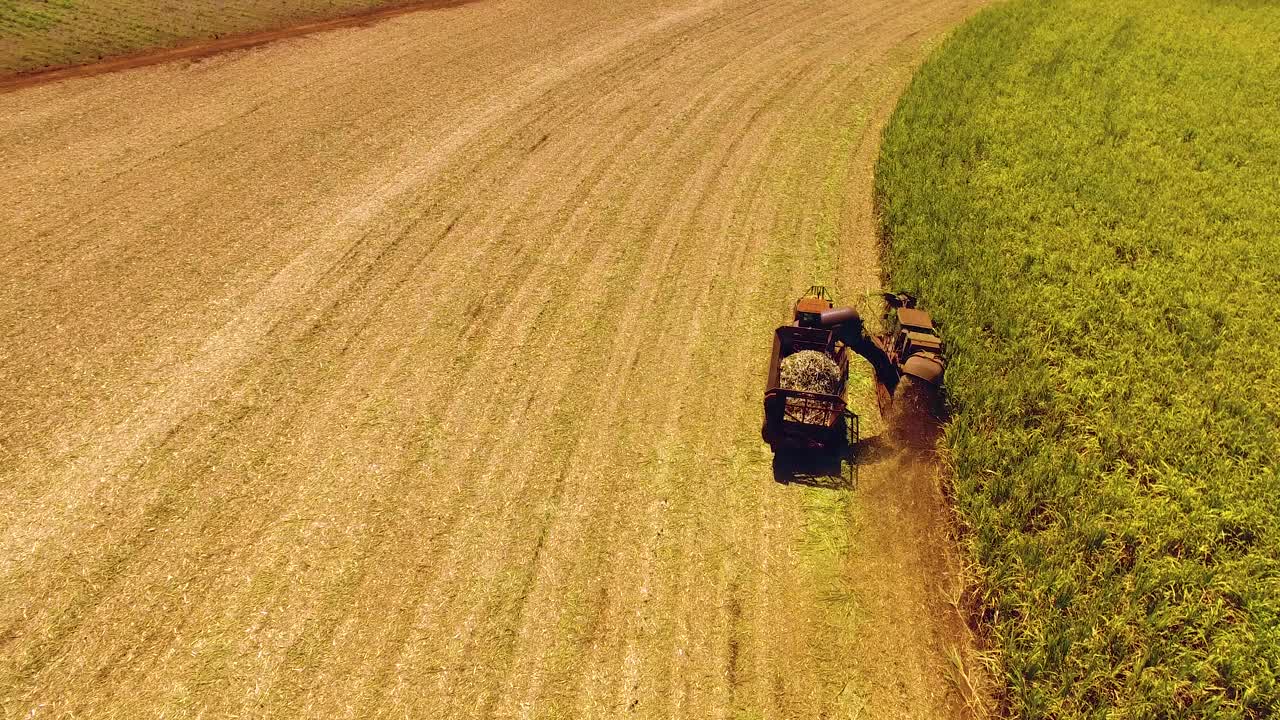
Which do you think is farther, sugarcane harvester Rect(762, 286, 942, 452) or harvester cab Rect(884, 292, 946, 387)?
harvester cab Rect(884, 292, 946, 387)

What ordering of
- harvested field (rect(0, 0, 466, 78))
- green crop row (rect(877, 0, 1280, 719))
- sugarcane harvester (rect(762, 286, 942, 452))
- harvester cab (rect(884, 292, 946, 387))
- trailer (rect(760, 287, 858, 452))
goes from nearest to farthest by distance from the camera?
green crop row (rect(877, 0, 1280, 719)), trailer (rect(760, 287, 858, 452)), sugarcane harvester (rect(762, 286, 942, 452)), harvester cab (rect(884, 292, 946, 387)), harvested field (rect(0, 0, 466, 78))

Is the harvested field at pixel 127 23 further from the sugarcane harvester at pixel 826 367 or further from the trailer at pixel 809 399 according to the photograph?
the sugarcane harvester at pixel 826 367

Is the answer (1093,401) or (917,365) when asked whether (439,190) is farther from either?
(1093,401)

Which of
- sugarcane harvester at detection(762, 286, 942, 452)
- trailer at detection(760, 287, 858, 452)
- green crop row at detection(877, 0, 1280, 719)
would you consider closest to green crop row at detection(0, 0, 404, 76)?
green crop row at detection(877, 0, 1280, 719)

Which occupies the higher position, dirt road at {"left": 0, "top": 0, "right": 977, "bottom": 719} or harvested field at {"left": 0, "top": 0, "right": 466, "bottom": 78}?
harvested field at {"left": 0, "top": 0, "right": 466, "bottom": 78}

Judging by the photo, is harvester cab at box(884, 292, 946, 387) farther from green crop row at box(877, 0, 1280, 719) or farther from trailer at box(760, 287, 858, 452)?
trailer at box(760, 287, 858, 452)

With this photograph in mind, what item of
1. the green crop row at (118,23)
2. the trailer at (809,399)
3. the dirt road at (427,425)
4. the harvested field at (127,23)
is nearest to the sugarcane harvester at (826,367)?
the trailer at (809,399)
